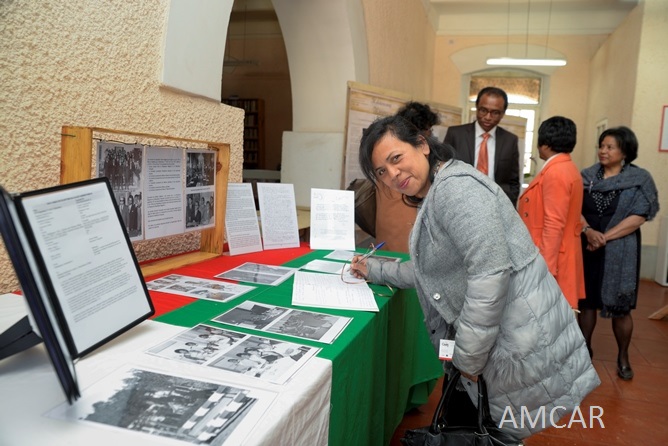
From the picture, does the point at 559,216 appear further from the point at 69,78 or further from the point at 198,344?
the point at 69,78

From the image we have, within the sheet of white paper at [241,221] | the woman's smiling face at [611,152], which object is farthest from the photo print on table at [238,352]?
the woman's smiling face at [611,152]

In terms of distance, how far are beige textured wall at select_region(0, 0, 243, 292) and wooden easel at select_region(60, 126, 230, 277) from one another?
0.32ft

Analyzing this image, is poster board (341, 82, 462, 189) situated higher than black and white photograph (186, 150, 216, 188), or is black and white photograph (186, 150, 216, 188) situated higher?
poster board (341, 82, 462, 189)

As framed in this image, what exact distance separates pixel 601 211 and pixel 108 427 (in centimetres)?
333

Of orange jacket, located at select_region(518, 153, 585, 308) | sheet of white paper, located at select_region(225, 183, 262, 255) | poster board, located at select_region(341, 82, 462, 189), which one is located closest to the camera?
sheet of white paper, located at select_region(225, 183, 262, 255)

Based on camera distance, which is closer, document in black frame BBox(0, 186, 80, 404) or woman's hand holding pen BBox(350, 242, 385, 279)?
document in black frame BBox(0, 186, 80, 404)

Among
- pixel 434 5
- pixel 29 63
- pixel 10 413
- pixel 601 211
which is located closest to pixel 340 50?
pixel 601 211

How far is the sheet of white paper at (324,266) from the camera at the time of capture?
1.88m

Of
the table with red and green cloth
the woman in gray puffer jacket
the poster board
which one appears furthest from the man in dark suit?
the woman in gray puffer jacket

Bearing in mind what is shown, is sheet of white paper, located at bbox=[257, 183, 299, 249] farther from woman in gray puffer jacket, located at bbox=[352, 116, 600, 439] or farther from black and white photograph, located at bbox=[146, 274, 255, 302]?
woman in gray puffer jacket, located at bbox=[352, 116, 600, 439]

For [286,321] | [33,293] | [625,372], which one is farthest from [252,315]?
[625,372]

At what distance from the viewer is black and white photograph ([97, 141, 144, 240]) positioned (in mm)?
1461

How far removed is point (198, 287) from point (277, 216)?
0.88 m

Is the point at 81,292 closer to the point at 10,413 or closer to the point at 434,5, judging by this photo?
the point at 10,413
